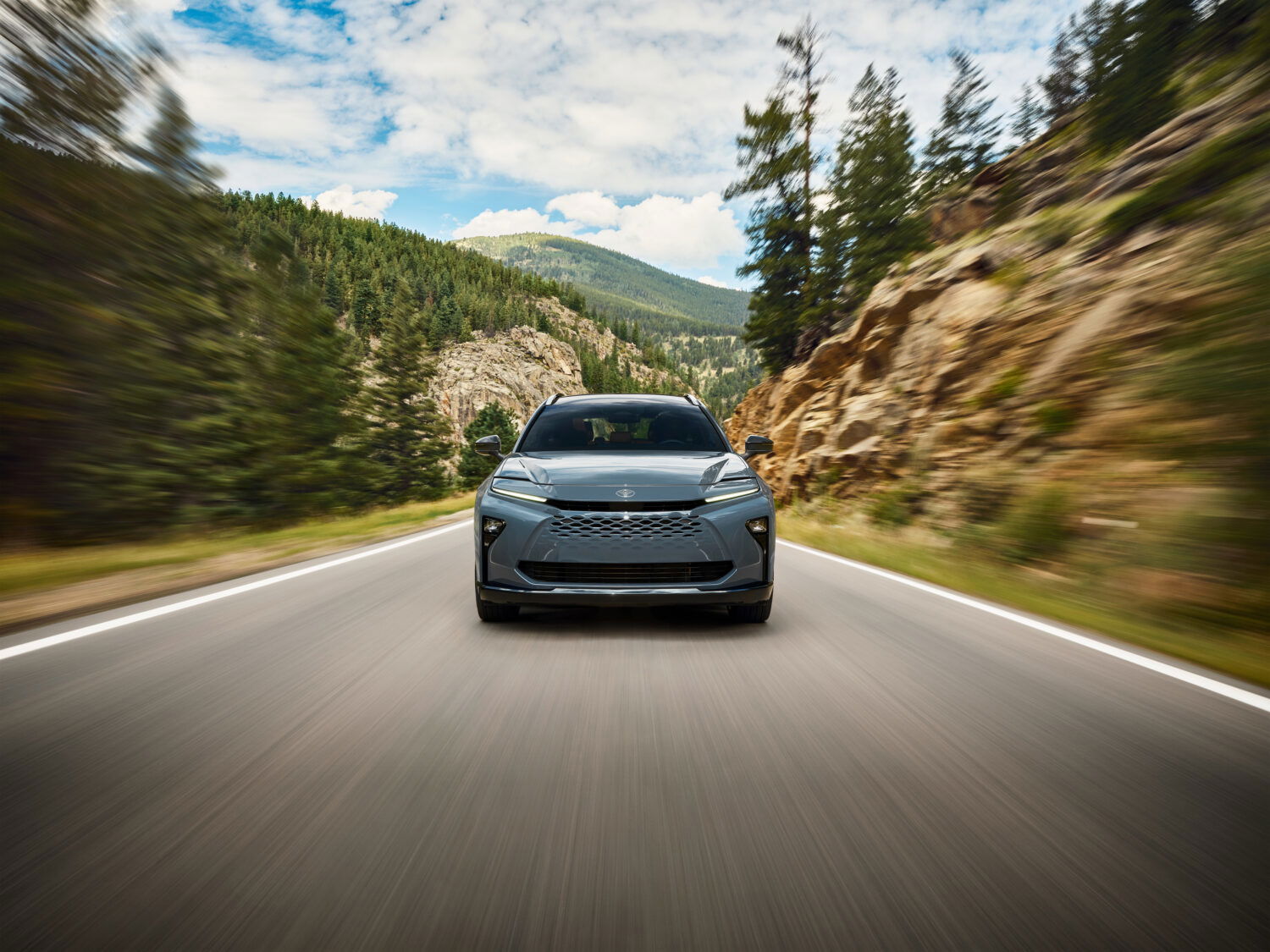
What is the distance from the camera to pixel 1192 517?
6.32 metres

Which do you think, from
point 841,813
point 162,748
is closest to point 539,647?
point 162,748

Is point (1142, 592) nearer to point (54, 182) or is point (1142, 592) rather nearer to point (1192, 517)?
point (1192, 517)

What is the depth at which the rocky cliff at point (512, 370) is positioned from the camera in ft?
425

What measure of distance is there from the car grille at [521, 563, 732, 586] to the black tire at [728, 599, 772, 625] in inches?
21.2

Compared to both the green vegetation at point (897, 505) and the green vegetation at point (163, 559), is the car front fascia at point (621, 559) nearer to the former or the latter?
the green vegetation at point (163, 559)

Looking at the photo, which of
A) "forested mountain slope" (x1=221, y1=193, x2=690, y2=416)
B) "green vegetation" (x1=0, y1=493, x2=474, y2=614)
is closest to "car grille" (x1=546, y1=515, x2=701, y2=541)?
"green vegetation" (x1=0, y1=493, x2=474, y2=614)

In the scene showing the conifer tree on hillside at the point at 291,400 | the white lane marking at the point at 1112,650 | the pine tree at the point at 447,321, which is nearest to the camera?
the white lane marking at the point at 1112,650

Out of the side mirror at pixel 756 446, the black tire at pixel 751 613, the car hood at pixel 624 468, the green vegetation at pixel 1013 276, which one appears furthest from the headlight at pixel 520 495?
the green vegetation at pixel 1013 276

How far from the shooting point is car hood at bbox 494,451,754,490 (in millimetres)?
5230

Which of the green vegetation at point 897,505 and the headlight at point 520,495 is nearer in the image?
the headlight at point 520,495

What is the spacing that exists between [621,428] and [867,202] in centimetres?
2720

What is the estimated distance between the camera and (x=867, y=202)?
99.8 ft

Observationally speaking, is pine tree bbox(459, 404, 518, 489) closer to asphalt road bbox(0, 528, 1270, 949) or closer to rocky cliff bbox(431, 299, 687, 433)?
rocky cliff bbox(431, 299, 687, 433)

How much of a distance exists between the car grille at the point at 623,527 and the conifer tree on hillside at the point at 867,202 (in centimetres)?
2693
